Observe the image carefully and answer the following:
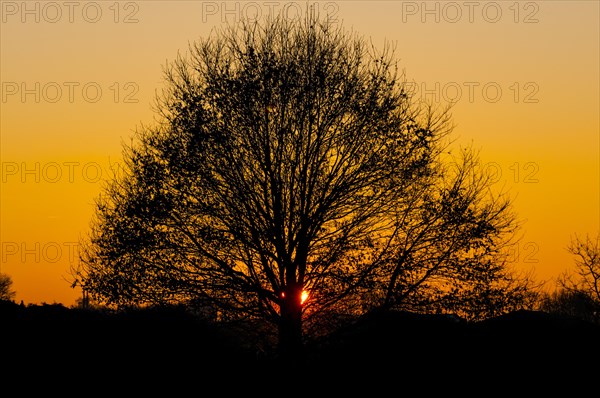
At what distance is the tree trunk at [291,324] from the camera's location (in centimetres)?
2705

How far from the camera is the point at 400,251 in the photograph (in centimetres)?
2873

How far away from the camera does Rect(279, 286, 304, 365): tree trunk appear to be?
2705 centimetres

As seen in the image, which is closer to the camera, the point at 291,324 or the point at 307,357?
the point at 307,357

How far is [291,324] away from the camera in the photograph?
91.8 feet

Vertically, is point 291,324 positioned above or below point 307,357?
above

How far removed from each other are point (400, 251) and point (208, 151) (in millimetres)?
7769

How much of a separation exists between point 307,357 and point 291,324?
195 cm

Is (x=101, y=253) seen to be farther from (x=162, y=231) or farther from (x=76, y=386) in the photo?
(x=76, y=386)

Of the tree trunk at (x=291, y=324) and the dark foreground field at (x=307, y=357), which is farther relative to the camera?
the tree trunk at (x=291, y=324)

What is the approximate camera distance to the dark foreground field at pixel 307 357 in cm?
1992

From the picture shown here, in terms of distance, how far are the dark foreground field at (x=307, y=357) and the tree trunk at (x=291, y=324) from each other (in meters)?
0.65

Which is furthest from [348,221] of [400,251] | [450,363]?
[450,363]

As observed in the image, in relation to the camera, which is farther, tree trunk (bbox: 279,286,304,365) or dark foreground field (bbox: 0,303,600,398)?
tree trunk (bbox: 279,286,304,365)

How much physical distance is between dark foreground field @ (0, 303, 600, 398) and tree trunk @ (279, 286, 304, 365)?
2.12 feet
